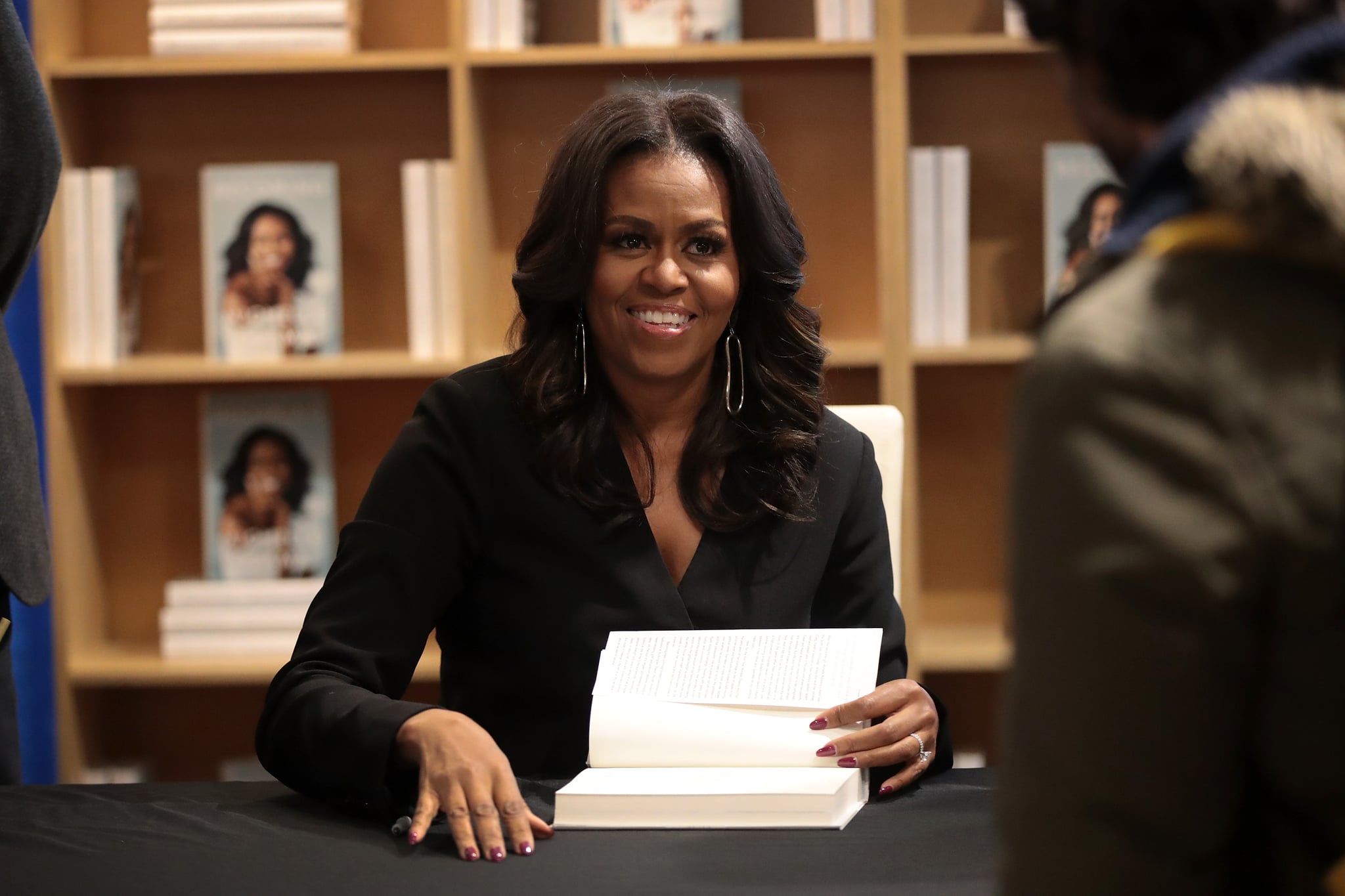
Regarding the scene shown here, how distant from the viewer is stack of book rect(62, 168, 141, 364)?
281cm

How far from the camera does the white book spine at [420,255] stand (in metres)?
2.82

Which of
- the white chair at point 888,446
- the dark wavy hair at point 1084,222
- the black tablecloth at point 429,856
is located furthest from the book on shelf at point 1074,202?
the black tablecloth at point 429,856

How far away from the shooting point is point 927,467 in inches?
122

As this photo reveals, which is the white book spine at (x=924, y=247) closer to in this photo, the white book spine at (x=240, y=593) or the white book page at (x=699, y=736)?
the white book spine at (x=240, y=593)

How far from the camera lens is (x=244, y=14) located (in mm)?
2809

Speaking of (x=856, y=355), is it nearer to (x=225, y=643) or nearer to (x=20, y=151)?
(x=225, y=643)

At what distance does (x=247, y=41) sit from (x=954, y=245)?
56.2 inches

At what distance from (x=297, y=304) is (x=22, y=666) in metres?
0.91

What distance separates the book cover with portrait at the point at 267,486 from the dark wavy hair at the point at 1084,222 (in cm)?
155

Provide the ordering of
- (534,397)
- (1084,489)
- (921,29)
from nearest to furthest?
(1084,489)
(534,397)
(921,29)

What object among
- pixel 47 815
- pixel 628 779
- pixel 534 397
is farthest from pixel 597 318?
pixel 47 815

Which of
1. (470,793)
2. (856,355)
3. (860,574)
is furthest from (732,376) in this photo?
(856,355)

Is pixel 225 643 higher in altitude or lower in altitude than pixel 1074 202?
lower

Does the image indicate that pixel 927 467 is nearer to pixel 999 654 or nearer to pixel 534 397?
pixel 999 654
